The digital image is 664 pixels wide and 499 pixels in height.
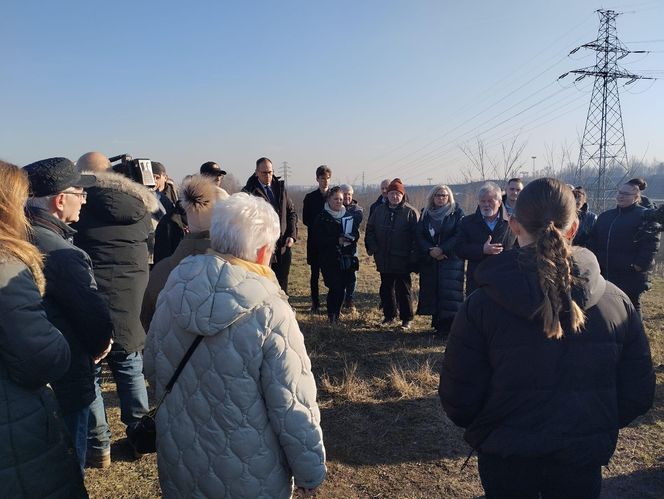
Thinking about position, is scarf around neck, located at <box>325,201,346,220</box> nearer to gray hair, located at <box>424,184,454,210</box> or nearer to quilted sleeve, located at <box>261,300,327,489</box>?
gray hair, located at <box>424,184,454,210</box>

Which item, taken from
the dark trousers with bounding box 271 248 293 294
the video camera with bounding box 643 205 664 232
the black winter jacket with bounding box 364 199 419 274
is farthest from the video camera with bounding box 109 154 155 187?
the video camera with bounding box 643 205 664 232

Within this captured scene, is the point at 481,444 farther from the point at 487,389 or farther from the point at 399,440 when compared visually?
the point at 399,440

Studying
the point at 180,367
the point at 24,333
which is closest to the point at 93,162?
the point at 24,333

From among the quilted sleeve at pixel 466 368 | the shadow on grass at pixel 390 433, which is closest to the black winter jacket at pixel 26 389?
the quilted sleeve at pixel 466 368

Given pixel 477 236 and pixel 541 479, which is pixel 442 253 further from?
pixel 541 479

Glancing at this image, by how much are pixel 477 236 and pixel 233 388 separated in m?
3.89

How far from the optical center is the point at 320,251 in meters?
6.39

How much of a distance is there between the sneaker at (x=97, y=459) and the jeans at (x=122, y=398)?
0.02 metres

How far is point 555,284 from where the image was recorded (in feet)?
5.12

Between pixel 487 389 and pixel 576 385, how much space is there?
11.8 inches

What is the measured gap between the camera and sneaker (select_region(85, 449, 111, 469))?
314cm

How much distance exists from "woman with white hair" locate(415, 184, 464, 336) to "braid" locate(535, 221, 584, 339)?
398cm

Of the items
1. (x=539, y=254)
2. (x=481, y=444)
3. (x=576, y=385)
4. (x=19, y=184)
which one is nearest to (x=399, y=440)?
(x=481, y=444)

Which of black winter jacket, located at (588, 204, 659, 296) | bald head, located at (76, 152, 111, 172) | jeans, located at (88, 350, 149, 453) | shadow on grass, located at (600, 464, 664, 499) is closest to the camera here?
shadow on grass, located at (600, 464, 664, 499)
